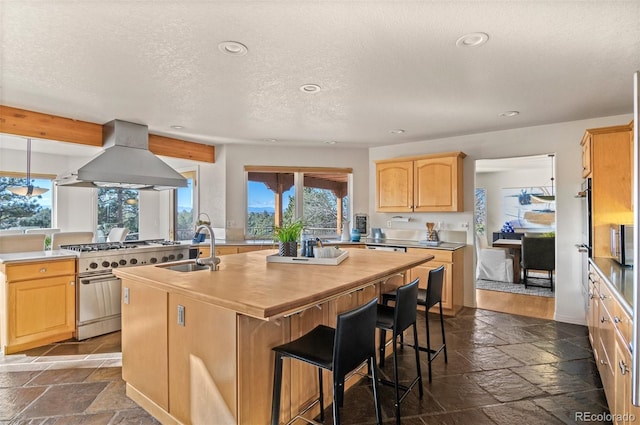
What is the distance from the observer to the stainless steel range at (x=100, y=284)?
136 inches

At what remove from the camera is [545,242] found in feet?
18.5

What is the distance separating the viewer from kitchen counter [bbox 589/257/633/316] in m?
1.66

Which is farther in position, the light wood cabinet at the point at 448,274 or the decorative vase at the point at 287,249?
the light wood cabinet at the point at 448,274

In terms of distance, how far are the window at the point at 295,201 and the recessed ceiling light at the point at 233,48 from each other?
3285 millimetres

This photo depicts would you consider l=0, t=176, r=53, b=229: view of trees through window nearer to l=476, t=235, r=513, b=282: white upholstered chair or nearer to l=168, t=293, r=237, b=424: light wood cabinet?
l=168, t=293, r=237, b=424: light wood cabinet

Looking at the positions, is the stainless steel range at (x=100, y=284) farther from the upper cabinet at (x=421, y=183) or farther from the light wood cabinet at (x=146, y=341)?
the upper cabinet at (x=421, y=183)

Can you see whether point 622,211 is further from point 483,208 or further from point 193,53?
point 483,208

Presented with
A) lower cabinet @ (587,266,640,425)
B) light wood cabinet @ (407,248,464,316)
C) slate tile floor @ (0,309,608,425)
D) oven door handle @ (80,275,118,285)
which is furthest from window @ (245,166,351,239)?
lower cabinet @ (587,266,640,425)

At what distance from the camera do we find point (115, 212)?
6922mm

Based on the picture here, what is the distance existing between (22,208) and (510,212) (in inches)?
425

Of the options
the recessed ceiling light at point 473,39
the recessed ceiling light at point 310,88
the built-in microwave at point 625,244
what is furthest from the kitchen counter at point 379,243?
the recessed ceiling light at point 473,39

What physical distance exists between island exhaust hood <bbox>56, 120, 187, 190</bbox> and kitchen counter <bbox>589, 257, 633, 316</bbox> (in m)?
4.32

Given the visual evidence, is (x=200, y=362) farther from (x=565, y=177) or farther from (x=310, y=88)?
(x=565, y=177)

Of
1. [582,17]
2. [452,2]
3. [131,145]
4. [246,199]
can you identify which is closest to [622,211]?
[582,17]
